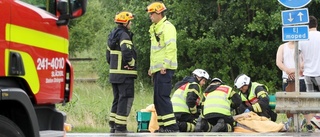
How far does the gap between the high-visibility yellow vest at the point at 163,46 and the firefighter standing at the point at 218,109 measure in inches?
32.9

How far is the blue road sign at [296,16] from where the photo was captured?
1105cm

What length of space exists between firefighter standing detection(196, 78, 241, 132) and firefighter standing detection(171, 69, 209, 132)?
165 mm

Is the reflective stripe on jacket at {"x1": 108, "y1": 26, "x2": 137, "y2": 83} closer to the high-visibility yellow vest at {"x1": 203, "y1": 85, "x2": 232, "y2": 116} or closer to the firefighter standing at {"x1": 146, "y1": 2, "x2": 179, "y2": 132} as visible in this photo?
the firefighter standing at {"x1": 146, "y1": 2, "x2": 179, "y2": 132}

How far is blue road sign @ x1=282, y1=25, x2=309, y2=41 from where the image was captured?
1100 centimetres

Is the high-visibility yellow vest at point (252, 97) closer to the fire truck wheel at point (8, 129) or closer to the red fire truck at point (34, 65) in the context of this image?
the red fire truck at point (34, 65)

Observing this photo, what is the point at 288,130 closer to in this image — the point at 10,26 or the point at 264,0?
the point at 10,26

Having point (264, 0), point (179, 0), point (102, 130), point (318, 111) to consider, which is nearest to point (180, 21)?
point (179, 0)

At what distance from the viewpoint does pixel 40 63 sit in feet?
22.4

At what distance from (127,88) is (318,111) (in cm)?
289

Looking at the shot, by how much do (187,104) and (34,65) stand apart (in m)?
5.38

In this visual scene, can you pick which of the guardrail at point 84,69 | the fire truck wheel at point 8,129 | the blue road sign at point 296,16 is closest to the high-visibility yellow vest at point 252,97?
the blue road sign at point 296,16

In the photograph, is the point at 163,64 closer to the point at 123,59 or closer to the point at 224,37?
the point at 123,59

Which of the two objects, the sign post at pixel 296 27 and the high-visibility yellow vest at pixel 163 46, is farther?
the high-visibility yellow vest at pixel 163 46

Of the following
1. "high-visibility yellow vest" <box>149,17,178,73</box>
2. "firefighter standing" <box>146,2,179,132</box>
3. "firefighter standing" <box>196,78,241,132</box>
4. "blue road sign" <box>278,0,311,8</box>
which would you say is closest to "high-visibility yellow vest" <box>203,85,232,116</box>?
"firefighter standing" <box>196,78,241,132</box>
